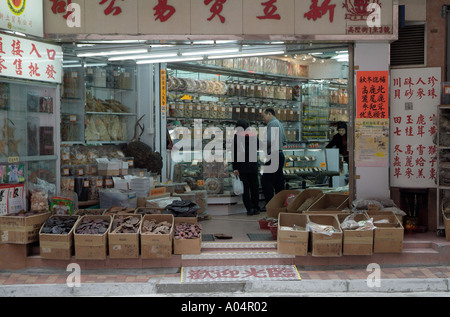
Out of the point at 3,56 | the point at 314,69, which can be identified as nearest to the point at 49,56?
the point at 3,56

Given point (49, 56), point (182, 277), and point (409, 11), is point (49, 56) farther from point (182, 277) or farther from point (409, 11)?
point (409, 11)

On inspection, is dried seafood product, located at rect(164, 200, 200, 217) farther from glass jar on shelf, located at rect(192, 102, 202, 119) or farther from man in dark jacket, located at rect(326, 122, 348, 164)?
man in dark jacket, located at rect(326, 122, 348, 164)

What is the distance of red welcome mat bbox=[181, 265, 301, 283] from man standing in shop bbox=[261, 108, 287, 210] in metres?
3.74

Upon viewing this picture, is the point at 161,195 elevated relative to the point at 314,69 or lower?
lower

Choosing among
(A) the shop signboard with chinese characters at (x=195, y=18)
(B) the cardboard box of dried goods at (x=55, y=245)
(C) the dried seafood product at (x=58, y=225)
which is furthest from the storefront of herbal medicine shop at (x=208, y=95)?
Answer: (C) the dried seafood product at (x=58, y=225)

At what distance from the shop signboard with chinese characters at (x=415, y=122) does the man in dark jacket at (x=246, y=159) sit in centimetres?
326

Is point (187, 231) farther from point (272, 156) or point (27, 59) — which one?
point (272, 156)

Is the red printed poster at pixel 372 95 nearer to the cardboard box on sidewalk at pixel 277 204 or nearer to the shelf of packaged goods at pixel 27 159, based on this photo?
the cardboard box on sidewalk at pixel 277 204

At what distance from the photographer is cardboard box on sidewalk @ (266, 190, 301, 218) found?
367 inches

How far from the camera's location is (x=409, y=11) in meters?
8.05

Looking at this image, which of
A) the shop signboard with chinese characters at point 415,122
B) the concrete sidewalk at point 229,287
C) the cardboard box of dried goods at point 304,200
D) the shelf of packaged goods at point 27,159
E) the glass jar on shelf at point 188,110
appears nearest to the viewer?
the concrete sidewalk at point 229,287

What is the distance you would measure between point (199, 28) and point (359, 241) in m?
3.79

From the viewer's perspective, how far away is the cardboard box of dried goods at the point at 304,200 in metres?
8.88

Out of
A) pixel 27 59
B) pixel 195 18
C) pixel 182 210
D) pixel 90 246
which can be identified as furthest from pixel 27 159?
pixel 195 18
